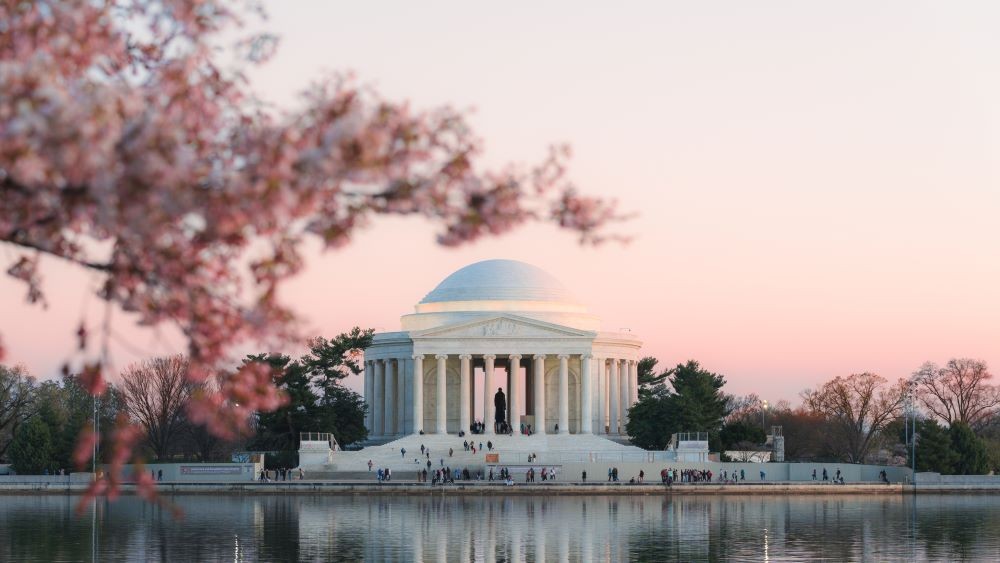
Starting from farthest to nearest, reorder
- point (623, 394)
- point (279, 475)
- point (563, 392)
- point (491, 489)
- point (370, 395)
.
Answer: point (370, 395) < point (623, 394) < point (563, 392) < point (279, 475) < point (491, 489)

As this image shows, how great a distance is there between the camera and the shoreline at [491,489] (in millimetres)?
90500

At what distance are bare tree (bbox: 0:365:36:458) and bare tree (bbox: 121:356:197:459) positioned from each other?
8.58 m

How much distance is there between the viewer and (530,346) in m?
124

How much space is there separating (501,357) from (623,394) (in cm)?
1267

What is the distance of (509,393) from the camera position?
130 meters

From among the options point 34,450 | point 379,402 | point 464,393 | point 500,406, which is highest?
point 464,393

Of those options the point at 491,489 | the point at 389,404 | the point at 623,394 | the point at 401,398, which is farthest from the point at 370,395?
the point at 491,489

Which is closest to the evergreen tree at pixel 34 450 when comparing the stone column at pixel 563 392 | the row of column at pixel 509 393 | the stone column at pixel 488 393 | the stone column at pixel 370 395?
the row of column at pixel 509 393

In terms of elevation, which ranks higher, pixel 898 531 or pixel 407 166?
pixel 407 166

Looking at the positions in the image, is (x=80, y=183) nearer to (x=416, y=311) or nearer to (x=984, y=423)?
(x=416, y=311)

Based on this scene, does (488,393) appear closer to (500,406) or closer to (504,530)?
(500,406)

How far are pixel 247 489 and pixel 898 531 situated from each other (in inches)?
1870

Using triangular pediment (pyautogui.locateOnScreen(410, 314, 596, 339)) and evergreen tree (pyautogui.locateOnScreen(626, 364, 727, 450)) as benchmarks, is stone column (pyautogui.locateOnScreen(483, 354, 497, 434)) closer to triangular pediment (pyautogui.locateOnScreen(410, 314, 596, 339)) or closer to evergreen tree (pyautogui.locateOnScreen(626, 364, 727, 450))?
triangular pediment (pyautogui.locateOnScreen(410, 314, 596, 339))

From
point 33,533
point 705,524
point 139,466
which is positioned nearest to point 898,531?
point 705,524
